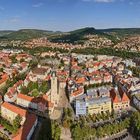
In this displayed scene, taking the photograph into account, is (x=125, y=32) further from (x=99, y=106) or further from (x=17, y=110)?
(x=17, y=110)

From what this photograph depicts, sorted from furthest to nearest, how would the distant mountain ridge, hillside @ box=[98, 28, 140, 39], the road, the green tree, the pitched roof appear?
1. hillside @ box=[98, 28, 140, 39]
2. the distant mountain ridge
3. the road
4. the pitched roof
5. the green tree

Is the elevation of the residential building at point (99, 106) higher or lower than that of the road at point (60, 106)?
higher

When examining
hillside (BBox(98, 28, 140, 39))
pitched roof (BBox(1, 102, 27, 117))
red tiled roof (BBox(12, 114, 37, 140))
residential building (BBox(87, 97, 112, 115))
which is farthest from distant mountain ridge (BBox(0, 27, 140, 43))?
red tiled roof (BBox(12, 114, 37, 140))

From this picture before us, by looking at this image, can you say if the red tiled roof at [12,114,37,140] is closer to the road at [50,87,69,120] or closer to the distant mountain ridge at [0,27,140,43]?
the road at [50,87,69,120]

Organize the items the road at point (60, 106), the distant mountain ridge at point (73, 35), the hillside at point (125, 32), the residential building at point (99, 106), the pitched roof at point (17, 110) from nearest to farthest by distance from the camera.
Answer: the pitched roof at point (17, 110) < the road at point (60, 106) < the residential building at point (99, 106) < the distant mountain ridge at point (73, 35) < the hillside at point (125, 32)

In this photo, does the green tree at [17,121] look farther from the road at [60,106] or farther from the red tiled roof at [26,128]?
the road at [60,106]

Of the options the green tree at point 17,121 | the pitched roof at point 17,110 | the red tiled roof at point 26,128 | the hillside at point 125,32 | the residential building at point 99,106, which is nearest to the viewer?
the red tiled roof at point 26,128

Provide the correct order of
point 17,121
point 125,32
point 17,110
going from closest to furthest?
1. point 17,121
2. point 17,110
3. point 125,32

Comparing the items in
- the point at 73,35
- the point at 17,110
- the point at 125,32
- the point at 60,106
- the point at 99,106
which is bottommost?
the point at 125,32

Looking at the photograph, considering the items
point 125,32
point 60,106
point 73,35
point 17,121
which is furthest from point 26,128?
point 125,32

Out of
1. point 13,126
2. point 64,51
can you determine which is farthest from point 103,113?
point 64,51

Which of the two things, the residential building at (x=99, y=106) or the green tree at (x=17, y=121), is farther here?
the residential building at (x=99, y=106)

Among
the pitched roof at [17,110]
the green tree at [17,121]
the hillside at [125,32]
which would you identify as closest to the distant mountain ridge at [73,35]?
the hillside at [125,32]
